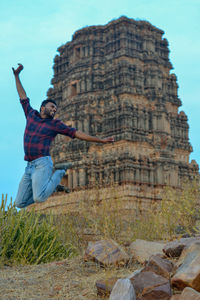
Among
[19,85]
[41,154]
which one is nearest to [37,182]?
[41,154]

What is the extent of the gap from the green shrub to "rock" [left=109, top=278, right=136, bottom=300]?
303cm

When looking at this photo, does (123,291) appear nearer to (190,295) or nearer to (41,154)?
(190,295)

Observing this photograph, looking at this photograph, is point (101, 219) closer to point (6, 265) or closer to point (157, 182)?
point (6, 265)

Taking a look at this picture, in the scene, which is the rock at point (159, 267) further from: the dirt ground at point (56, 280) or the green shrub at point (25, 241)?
the green shrub at point (25, 241)

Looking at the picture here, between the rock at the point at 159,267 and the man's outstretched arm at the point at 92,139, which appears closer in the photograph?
the rock at the point at 159,267

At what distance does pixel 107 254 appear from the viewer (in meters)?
5.79

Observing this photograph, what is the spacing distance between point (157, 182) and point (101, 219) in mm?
22537

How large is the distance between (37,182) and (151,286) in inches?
115

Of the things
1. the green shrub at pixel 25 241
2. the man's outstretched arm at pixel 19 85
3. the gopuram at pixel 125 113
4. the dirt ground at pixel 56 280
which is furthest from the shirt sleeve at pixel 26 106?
the gopuram at pixel 125 113

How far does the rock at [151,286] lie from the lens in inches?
168

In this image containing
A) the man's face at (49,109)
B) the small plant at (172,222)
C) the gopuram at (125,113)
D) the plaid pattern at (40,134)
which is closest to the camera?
the plaid pattern at (40,134)

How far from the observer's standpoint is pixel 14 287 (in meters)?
5.01

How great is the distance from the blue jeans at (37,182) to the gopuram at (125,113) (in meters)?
20.7

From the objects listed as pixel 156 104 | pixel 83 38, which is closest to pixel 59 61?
pixel 83 38
